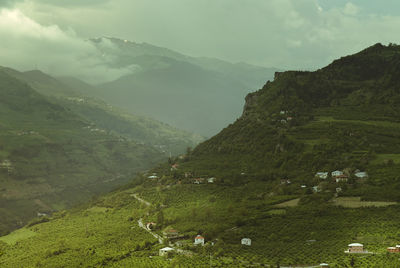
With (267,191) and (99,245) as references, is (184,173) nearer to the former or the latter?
(267,191)

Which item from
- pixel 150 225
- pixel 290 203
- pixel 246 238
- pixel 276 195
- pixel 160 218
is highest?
pixel 276 195

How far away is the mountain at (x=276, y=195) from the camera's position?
3324 inches

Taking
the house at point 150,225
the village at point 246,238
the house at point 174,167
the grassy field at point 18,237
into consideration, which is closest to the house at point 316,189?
the village at point 246,238

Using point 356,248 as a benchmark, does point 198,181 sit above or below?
above

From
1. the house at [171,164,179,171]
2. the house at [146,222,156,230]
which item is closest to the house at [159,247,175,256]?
the house at [146,222,156,230]

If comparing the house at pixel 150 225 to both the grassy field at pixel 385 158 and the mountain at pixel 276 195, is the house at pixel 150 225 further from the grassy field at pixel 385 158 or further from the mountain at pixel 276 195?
the grassy field at pixel 385 158

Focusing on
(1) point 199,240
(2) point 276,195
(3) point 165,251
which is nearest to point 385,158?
(2) point 276,195

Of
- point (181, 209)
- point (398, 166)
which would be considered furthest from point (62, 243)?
point (398, 166)

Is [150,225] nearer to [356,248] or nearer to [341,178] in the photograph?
[341,178]

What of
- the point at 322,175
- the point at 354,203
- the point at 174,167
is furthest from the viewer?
the point at 174,167

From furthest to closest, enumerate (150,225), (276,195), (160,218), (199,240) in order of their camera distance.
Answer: (150,225)
(276,195)
(160,218)
(199,240)

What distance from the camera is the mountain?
8444cm

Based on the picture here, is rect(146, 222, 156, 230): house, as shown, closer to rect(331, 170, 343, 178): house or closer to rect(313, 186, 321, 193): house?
rect(313, 186, 321, 193): house

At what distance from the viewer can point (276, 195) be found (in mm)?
116688
